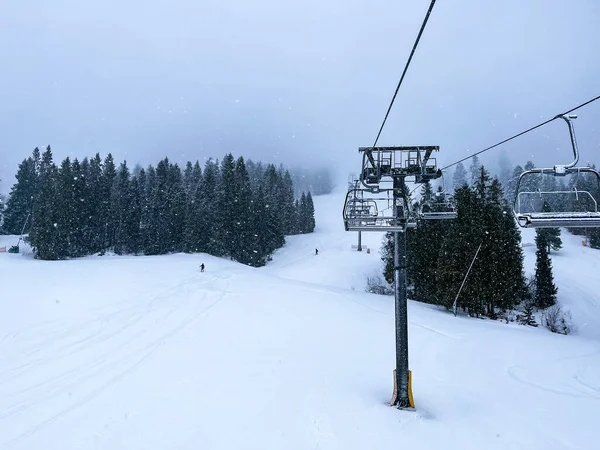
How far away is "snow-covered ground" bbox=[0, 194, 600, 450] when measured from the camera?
24.9ft

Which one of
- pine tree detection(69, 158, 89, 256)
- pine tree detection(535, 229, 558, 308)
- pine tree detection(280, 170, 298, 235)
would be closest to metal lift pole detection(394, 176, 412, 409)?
pine tree detection(535, 229, 558, 308)

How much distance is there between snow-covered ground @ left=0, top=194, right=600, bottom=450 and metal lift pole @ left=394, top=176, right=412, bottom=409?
0.66 meters

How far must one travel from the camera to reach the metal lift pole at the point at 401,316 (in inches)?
367

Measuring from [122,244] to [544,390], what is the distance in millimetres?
56801

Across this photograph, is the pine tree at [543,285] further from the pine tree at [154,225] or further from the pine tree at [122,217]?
the pine tree at [122,217]

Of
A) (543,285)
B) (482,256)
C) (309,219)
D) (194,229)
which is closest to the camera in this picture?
(482,256)

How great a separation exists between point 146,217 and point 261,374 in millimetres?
52095

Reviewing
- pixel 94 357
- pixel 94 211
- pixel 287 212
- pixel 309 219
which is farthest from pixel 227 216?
pixel 309 219

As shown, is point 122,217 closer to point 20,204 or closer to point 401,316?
point 20,204

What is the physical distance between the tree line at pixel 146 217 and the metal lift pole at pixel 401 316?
42.5 m

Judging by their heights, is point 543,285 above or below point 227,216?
below

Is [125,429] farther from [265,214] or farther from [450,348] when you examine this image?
[265,214]

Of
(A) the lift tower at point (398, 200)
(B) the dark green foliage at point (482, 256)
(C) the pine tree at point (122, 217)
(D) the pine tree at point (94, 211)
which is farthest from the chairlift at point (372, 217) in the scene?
(D) the pine tree at point (94, 211)

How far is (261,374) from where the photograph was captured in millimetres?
11188
